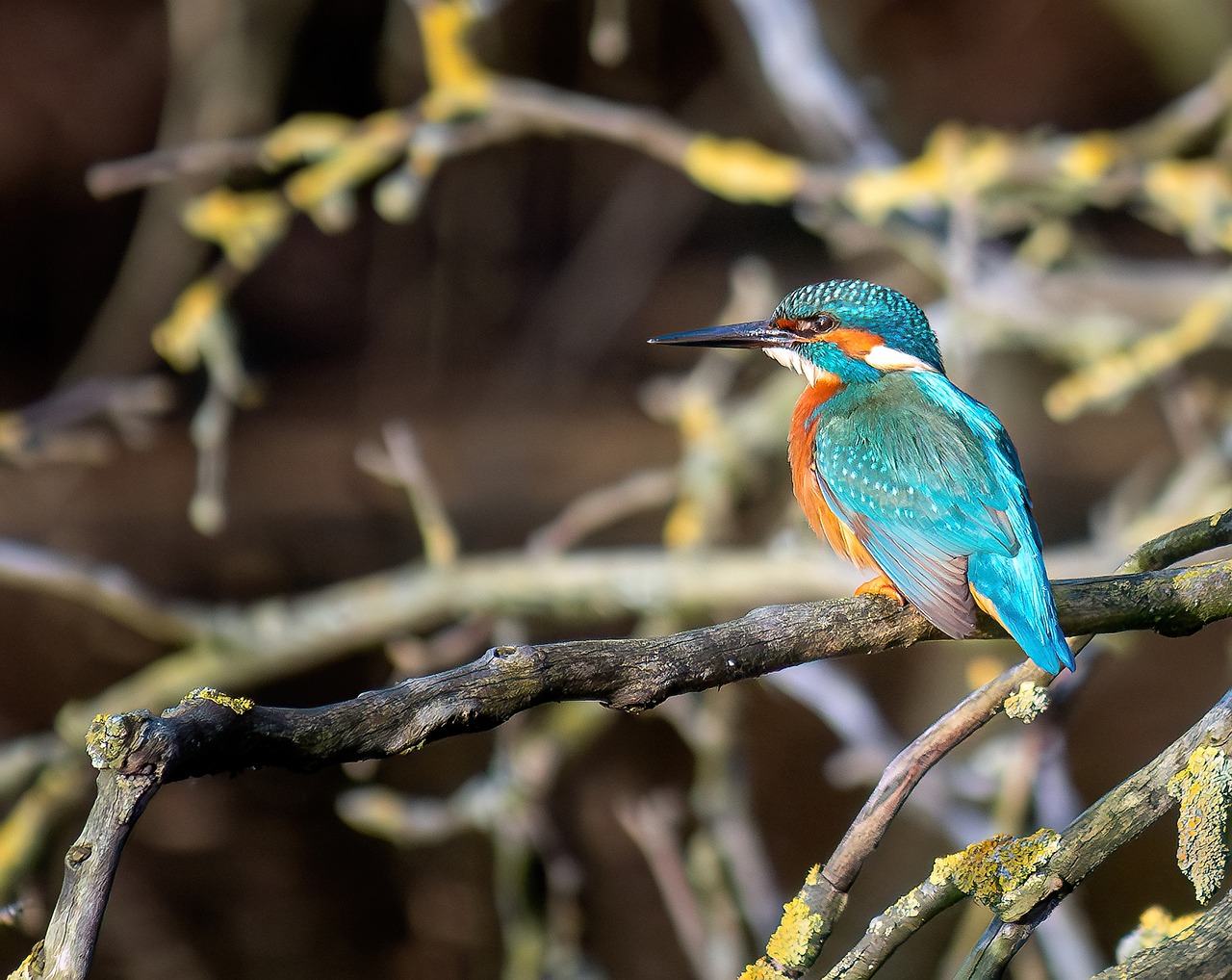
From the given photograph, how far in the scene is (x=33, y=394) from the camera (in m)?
4.45

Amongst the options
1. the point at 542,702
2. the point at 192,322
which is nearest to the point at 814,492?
the point at 542,702

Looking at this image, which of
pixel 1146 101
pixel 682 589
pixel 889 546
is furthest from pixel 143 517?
pixel 1146 101

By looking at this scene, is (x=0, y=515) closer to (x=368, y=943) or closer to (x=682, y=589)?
(x=368, y=943)

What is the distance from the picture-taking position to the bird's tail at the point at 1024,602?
1.22 m

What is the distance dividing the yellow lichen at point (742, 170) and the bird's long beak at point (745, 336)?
0.64 metres

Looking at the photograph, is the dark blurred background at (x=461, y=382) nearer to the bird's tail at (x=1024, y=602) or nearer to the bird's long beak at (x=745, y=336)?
the bird's long beak at (x=745, y=336)

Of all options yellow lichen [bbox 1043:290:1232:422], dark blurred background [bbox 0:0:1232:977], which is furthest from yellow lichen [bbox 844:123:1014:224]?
dark blurred background [bbox 0:0:1232:977]

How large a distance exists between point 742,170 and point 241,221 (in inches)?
43.6

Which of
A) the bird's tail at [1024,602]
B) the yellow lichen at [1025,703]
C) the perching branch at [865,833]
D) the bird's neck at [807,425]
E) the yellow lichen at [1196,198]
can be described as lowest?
the perching branch at [865,833]

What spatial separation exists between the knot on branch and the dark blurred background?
91.1 inches

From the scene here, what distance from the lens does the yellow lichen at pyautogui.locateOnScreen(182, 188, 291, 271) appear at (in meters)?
2.66

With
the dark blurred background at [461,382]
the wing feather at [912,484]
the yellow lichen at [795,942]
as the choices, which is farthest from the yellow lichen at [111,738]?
the dark blurred background at [461,382]

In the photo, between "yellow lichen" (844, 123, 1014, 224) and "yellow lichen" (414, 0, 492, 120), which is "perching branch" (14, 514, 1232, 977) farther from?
"yellow lichen" (414, 0, 492, 120)

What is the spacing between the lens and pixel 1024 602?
1.41m
